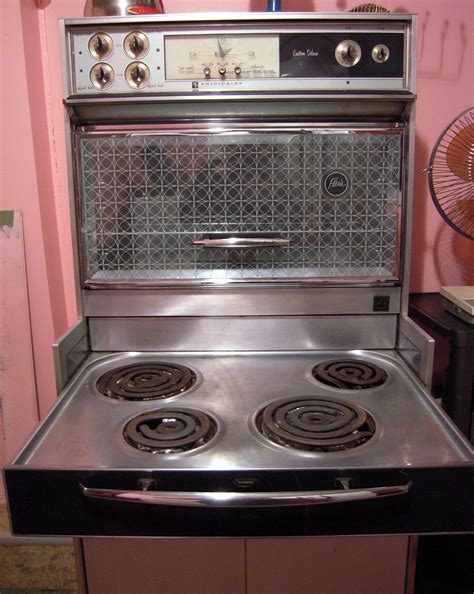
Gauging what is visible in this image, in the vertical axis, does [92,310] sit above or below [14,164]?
below

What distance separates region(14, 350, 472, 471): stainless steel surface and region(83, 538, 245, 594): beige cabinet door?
8.5 inches

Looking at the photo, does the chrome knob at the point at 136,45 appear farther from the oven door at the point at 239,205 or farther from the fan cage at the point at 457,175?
the fan cage at the point at 457,175

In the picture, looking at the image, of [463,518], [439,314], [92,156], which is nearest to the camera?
[463,518]

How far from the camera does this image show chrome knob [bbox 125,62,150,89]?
3.74 feet

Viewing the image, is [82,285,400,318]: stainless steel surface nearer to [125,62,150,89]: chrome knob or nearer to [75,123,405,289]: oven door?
[75,123,405,289]: oven door

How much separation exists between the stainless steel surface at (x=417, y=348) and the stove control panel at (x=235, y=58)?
548 millimetres

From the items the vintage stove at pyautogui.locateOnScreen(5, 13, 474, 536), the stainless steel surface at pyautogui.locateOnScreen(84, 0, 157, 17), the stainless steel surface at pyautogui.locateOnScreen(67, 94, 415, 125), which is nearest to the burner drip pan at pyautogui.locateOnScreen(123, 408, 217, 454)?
the vintage stove at pyautogui.locateOnScreen(5, 13, 474, 536)

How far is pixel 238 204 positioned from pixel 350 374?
1.56ft

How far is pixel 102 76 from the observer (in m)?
1.15

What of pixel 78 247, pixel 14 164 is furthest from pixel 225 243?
pixel 14 164

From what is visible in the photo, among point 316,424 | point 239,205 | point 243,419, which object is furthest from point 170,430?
point 239,205

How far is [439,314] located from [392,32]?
683 mm

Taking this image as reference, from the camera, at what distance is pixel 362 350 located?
1.29 meters

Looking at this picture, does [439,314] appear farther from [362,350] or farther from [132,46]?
[132,46]
